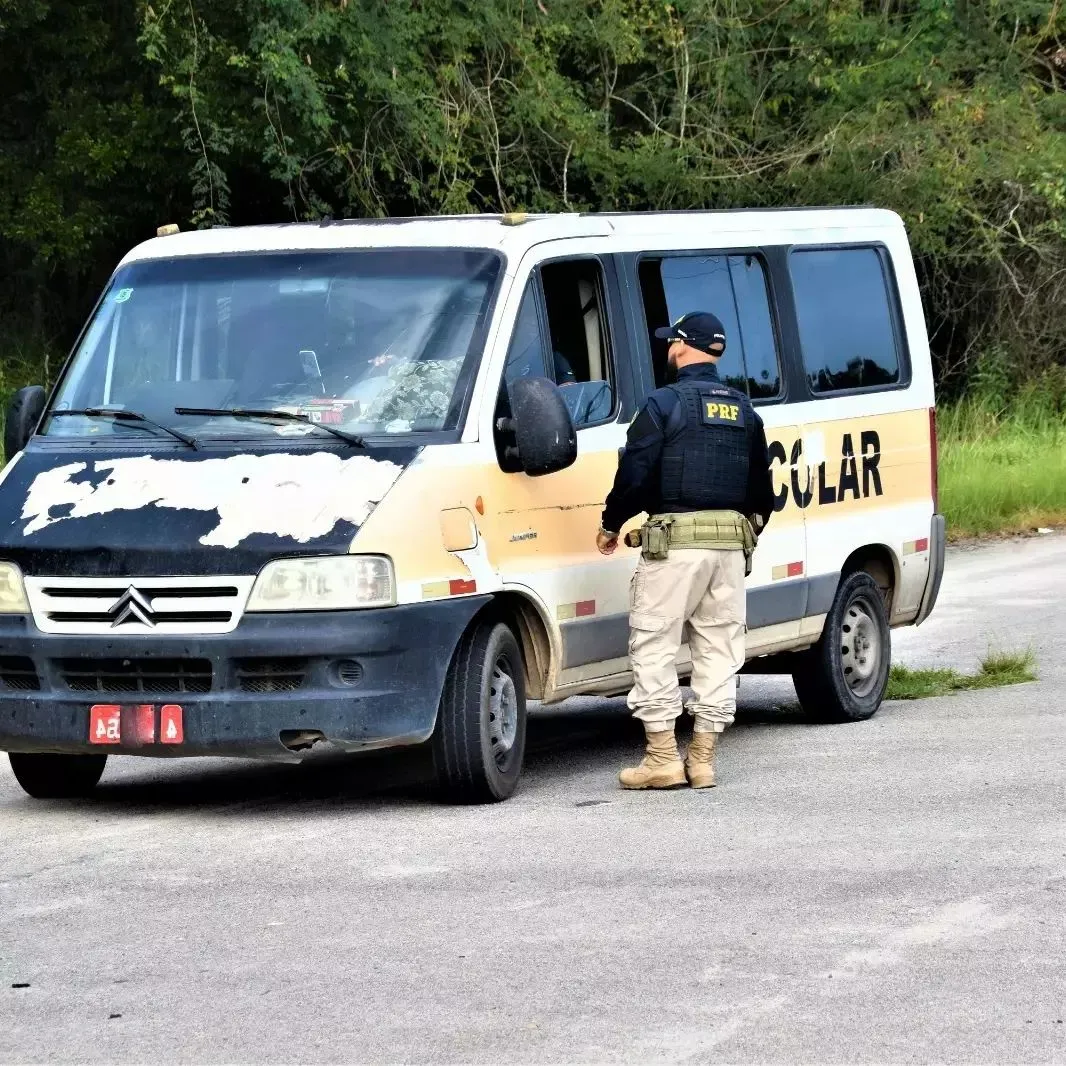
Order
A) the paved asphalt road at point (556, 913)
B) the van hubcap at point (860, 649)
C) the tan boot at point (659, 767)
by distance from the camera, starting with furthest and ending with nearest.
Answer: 1. the van hubcap at point (860, 649)
2. the tan boot at point (659, 767)
3. the paved asphalt road at point (556, 913)

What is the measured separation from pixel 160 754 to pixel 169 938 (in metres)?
1.70

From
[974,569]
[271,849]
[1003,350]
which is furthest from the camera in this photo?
[1003,350]

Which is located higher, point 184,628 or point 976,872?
point 184,628

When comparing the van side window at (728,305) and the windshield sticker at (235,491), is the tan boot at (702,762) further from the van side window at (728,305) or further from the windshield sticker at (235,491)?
the windshield sticker at (235,491)

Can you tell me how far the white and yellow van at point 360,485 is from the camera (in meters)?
7.92

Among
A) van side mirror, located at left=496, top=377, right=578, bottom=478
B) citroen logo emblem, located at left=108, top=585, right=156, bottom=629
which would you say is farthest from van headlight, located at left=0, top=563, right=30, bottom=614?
van side mirror, located at left=496, top=377, right=578, bottom=478

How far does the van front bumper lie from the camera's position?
788cm

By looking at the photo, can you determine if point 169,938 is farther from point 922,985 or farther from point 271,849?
point 922,985

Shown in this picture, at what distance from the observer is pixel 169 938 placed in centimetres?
639

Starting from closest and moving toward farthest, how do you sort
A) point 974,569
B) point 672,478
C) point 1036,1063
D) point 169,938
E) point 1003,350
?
point 1036,1063, point 169,938, point 672,478, point 974,569, point 1003,350

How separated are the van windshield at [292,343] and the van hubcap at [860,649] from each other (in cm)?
299

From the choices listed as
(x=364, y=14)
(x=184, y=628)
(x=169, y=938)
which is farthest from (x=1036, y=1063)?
(x=364, y=14)

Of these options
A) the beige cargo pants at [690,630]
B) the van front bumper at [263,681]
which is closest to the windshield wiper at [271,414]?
the van front bumper at [263,681]

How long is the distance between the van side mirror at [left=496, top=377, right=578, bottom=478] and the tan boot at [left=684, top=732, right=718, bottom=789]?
1.21 metres
